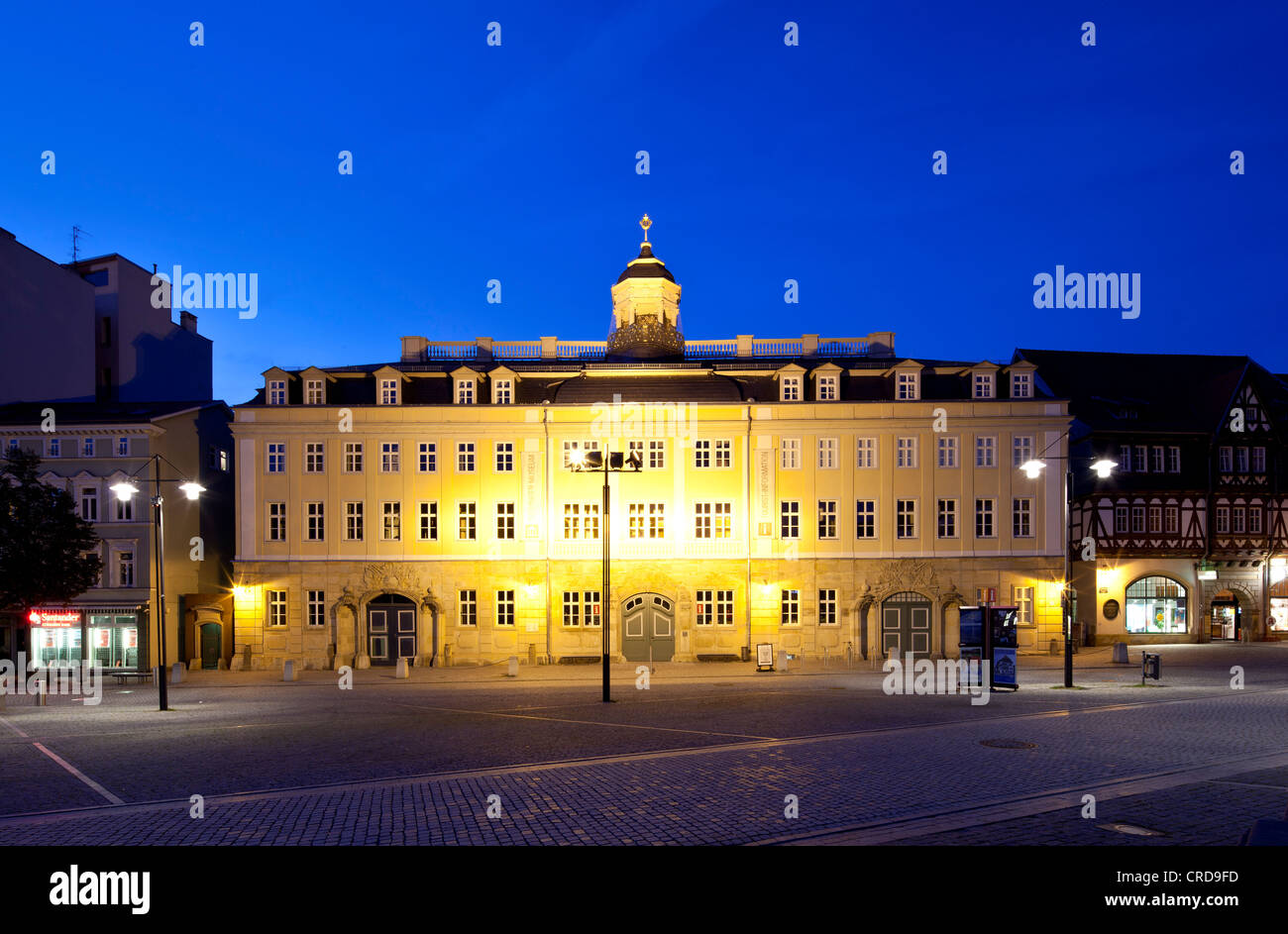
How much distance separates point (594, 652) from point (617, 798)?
2646cm

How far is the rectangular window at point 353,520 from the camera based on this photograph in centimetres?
3975

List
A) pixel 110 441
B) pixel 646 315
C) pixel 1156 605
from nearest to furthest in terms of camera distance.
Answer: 1. pixel 110 441
2. pixel 1156 605
3. pixel 646 315

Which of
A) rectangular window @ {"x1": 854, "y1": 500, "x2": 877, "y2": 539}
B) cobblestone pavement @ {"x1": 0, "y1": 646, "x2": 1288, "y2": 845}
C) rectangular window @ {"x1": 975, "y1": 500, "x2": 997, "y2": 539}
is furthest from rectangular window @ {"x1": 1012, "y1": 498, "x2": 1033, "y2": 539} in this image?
cobblestone pavement @ {"x1": 0, "y1": 646, "x2": 1288, "y2": 845}

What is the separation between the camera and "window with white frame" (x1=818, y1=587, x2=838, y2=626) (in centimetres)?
3938

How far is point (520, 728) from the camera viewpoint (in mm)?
20188

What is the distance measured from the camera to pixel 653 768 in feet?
49.8

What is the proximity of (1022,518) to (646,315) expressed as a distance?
2174 cm

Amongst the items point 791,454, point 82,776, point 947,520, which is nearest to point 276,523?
point 791,454

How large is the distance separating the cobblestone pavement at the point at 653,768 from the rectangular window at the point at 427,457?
13.9 metres

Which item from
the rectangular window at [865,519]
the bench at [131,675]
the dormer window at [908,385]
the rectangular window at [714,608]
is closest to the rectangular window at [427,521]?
the rectangular window at [714,608]

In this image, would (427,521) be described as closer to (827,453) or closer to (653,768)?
(827,453)

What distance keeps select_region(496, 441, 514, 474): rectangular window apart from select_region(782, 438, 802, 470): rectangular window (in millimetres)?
12144

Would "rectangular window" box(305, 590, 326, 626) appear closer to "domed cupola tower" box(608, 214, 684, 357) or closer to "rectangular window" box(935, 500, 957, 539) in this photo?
"domed cupola tower" box(608, 214, 684, 357)
